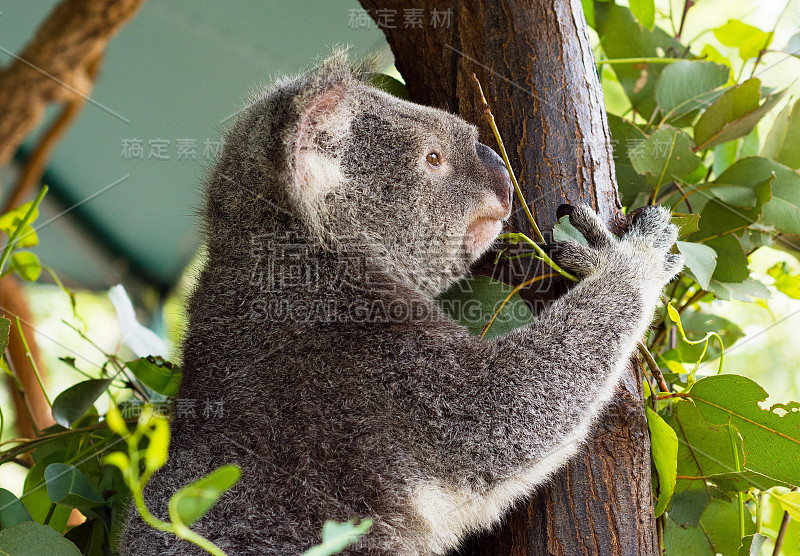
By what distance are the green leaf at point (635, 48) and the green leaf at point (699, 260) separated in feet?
3.12

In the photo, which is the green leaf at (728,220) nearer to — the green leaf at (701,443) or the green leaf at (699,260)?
the green leaf at (699,260)

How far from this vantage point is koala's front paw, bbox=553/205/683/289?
183 cm

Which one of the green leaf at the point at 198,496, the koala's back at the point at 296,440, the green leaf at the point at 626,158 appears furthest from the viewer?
the green leaf at the point at 626,158

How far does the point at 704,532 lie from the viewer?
1932mm

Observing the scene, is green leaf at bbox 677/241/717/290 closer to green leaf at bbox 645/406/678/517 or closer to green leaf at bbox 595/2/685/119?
green leaf at bbox 645/406/678/517

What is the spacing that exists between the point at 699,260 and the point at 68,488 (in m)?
1.92

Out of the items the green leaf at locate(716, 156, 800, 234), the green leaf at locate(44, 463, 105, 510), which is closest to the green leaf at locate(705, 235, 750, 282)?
the green leaf at locate(716, 156, 800, 234)

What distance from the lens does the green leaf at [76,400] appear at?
2.24m

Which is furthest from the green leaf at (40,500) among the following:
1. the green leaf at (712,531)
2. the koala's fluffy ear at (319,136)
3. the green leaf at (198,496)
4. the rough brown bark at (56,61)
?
the rough brown bark at (56,61)

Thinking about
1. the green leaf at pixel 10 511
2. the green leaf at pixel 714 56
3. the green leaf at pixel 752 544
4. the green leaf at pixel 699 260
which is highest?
the green leaf at pixel 714 56

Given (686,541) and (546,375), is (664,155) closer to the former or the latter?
(546,375)

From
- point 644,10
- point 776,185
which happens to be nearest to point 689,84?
point 644,10

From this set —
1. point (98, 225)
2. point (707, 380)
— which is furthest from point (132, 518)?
point (98, 225)

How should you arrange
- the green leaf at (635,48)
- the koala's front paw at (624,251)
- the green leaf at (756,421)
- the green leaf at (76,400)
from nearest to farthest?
the green leaf at (756,421) → the koala's front paw at (624,251) → the green leaf at (76,400) → the green leaf at (635,48)
